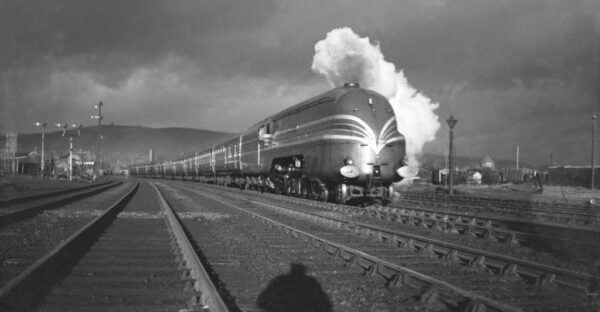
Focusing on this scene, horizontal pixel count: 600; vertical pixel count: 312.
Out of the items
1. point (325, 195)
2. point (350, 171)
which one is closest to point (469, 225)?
point (350, 171)

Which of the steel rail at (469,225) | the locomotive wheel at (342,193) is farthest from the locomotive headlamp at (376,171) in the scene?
the steel rail at (469,225)

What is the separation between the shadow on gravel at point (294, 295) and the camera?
5.78 metres

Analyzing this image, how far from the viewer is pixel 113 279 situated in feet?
22.7

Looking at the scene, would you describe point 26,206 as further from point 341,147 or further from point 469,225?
point 469,225

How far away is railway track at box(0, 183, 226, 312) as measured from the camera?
18.6 feet

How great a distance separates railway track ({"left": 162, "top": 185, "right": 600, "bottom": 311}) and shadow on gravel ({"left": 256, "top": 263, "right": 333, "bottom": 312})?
3.19ft

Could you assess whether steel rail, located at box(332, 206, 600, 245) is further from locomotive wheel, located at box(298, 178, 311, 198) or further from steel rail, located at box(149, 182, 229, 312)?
steel rail, located at box(149, 182, 229, 312)

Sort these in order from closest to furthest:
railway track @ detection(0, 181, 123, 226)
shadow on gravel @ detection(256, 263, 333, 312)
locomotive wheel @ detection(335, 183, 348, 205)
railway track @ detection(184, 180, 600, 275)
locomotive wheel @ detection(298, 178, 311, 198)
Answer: shadow on gravel @ detection(256, 263, 333, 312) < railway track @ detection(184, 180, 600, 275) < railway track @ detection(0, 181, 123, 226) < locomotive wheel @ detection(335, 183, 348, 205) < locomotive wheel @ detection(298, 178, 311, 198)

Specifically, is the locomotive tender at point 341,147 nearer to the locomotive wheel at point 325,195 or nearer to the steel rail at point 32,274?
the locomotive wheel at point 325,195

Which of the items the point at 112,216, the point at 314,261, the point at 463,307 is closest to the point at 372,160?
the point at 112,216

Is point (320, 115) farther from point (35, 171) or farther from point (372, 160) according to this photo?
point (35, 171)

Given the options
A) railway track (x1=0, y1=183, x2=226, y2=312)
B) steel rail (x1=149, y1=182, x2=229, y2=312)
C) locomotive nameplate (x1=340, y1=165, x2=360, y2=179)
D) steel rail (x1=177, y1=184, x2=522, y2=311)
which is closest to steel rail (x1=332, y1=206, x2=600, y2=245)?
locomotive nameplate (x1=340, y1=165, x2=360, y2=179)

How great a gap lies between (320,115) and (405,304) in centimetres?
1423

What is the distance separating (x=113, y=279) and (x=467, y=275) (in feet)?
15.9
